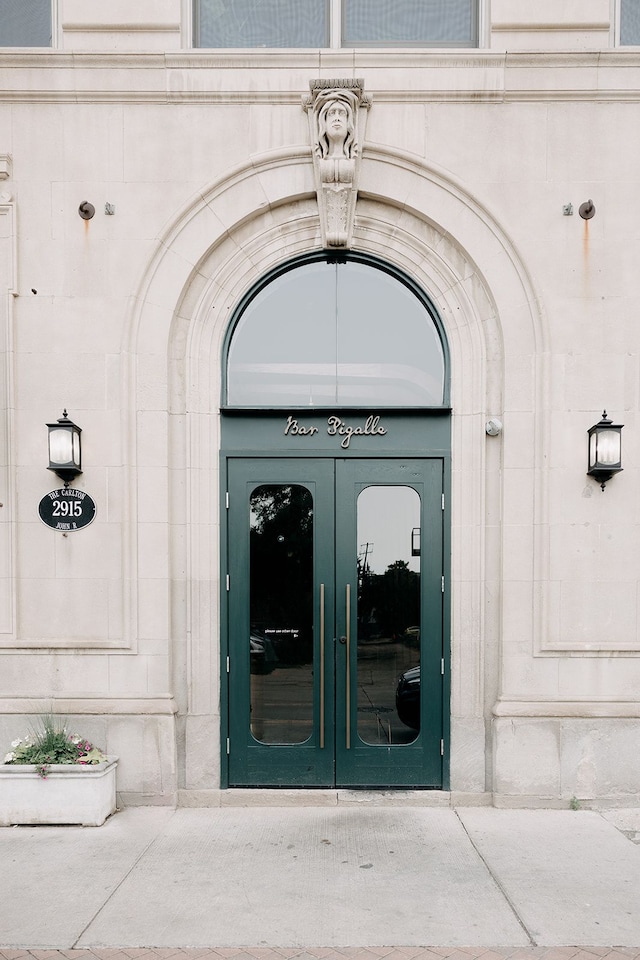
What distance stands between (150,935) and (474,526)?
427cm

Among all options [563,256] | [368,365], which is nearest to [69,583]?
[368,365]

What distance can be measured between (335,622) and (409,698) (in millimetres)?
1064

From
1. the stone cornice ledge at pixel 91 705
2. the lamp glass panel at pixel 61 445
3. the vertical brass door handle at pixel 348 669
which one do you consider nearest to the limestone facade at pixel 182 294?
the stone cornice ledge at pixel 91 705

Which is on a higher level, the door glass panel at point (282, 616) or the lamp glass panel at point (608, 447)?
the lamp glass panel at point (608, 447)

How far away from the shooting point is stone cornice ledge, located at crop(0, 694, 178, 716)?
6.32 m

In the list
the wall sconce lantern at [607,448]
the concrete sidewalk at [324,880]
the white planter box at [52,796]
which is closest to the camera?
the concrete sidewalk at [324,880]

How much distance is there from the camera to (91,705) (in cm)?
636

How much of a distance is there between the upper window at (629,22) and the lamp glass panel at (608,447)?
13.3 feet

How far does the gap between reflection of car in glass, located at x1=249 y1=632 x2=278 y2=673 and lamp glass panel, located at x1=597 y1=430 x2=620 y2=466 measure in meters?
3.68

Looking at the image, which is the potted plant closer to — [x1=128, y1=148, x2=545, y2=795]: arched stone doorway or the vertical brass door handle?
[x1=128, y1=148, x2=545, y2=795]: arched stone doorway

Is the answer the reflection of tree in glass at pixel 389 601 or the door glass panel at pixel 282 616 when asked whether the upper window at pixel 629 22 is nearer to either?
the door glass panel at pixel 282 616

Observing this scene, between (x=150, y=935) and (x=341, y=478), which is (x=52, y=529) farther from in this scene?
(x=150, y=935)

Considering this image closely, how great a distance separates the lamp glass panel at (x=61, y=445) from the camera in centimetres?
623

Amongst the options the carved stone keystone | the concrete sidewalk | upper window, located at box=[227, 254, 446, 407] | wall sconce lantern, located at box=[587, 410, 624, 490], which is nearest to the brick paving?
the concrete sidewalk
